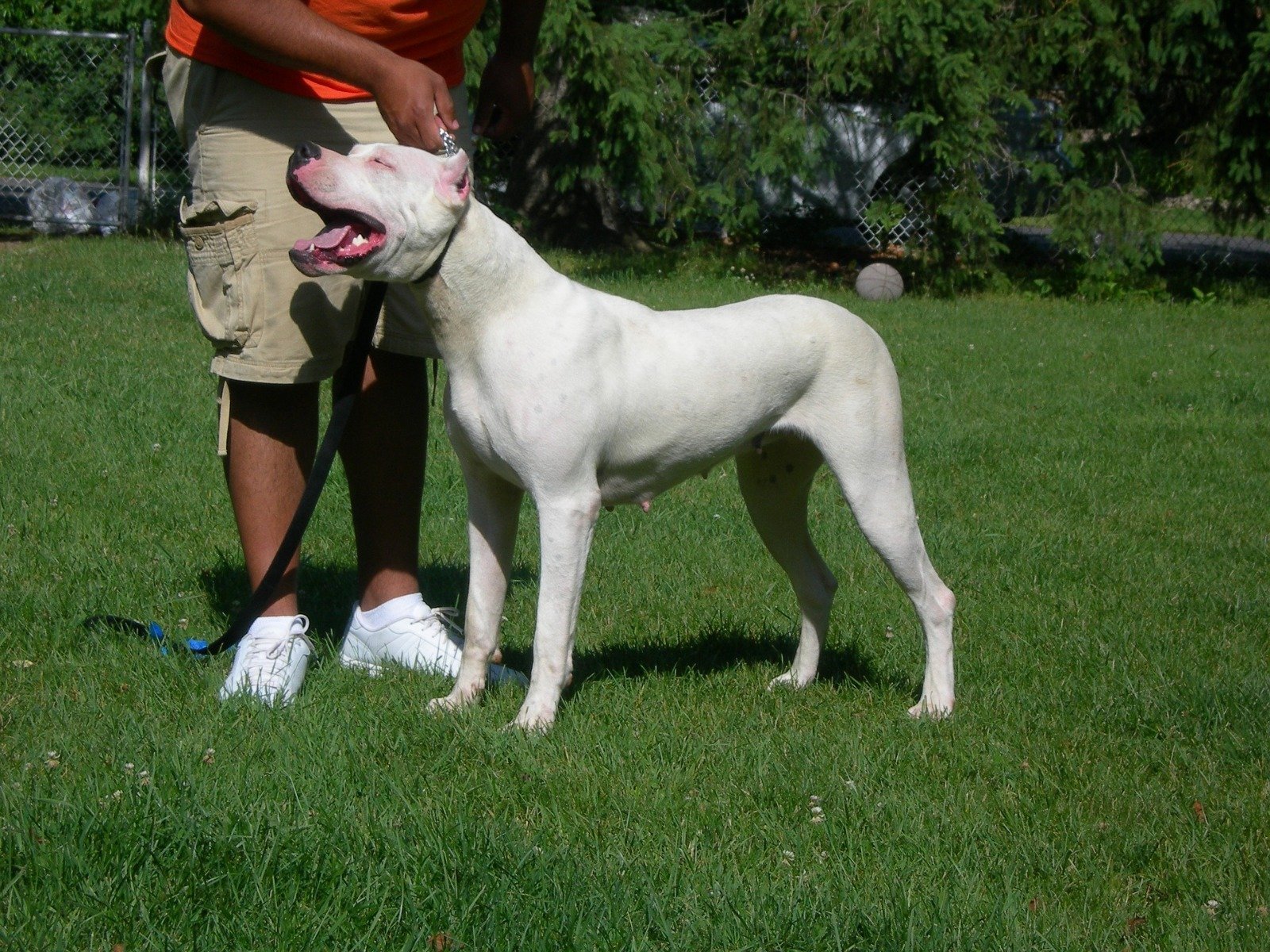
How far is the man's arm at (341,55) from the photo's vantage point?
3105mm

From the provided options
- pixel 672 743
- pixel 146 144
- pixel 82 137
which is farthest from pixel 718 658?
pixel 82 137

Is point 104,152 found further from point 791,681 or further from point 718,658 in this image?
point 791,681

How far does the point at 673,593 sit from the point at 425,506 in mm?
1388

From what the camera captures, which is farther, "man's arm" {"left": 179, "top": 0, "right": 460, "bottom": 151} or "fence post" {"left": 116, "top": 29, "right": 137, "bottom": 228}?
"fence post" {"left": 116, "top": 29, "right": 137, "bottom": 228}

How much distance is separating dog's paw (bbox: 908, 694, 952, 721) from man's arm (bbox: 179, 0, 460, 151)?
1.98 m

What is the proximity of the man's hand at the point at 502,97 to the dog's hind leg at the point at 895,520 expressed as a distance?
4.30 feet

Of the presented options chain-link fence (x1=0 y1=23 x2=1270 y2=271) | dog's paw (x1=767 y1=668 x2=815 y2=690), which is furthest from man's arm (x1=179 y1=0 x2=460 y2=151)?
chain-link fence (x1=0 y1=23 x2=1270 y2=271)

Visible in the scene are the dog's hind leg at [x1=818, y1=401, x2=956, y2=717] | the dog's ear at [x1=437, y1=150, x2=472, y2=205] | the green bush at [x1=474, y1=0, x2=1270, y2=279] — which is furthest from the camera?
the green bush at [x1=474, y1=0, x2=1270, y2=279]

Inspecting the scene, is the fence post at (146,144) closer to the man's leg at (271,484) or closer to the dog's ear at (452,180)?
the man's leg at (271,484)

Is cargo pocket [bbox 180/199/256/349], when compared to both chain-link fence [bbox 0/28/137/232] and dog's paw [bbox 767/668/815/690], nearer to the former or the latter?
dog's paw [bbox 767/668/815/690]

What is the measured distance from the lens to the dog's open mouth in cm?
299

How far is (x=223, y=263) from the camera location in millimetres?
3576

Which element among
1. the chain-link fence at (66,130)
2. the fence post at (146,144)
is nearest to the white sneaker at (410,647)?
the fence post at (146,144)

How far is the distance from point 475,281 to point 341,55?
0.60 metres
